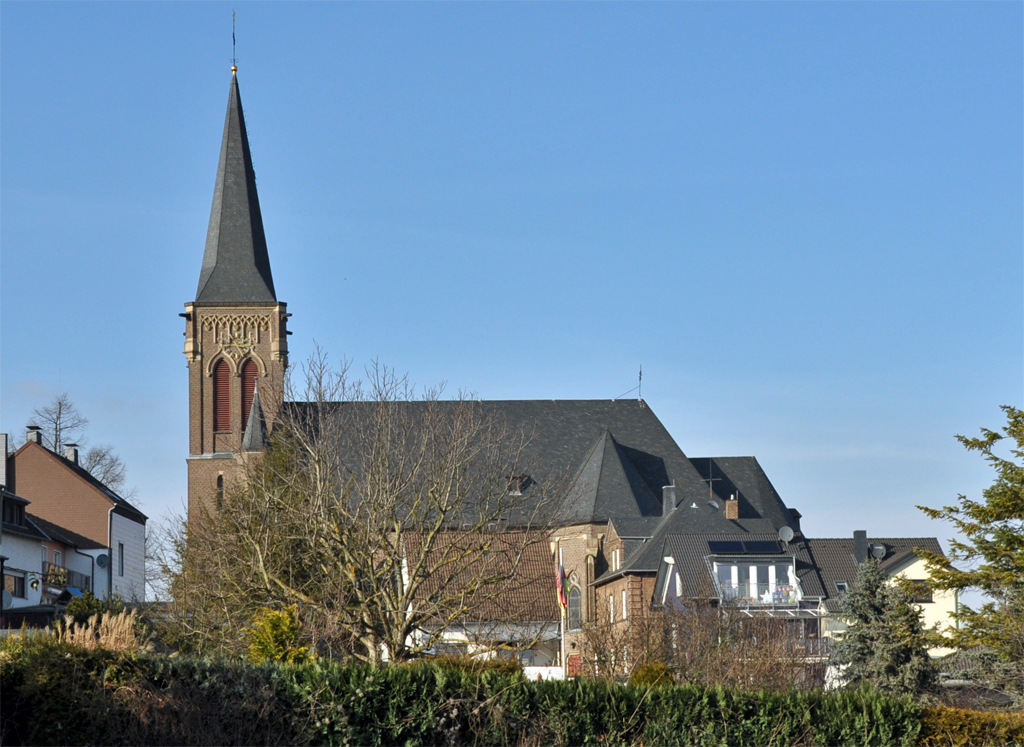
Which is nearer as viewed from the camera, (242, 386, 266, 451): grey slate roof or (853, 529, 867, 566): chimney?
(853, 529, 867, 566): chimney

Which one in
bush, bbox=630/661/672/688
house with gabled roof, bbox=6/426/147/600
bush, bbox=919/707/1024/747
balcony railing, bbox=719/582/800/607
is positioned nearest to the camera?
bush, bbox=919/707/1024/747

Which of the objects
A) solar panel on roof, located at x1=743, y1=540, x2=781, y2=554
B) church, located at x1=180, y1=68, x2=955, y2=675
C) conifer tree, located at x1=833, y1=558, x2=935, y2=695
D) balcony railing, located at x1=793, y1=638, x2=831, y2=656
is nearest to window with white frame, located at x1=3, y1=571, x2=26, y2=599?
church, located at x1=180, y1=68, x2=955, y2=675

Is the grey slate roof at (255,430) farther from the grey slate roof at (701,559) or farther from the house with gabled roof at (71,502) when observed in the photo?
the grey slate roof at (701,559)

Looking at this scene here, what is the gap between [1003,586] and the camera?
32.8 metres

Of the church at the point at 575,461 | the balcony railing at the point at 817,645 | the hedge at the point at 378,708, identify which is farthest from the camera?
the church at the point at 575,461

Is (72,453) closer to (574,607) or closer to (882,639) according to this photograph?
(574,607)

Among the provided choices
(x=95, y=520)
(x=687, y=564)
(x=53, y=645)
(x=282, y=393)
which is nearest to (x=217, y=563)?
(x=282, y=393)

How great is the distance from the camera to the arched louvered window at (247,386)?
6456 cm

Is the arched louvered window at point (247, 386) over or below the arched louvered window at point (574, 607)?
over

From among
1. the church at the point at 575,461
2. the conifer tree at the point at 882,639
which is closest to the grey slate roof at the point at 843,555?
the church at the point at 575,461

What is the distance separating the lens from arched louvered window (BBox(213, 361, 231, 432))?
64.5 m

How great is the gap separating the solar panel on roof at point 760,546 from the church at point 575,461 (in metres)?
1.22

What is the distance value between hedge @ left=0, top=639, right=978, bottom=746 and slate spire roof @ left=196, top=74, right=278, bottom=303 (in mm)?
50537

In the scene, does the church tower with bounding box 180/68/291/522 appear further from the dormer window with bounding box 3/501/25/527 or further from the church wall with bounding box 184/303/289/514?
the dormer window with bounding box 3/501/25/527
